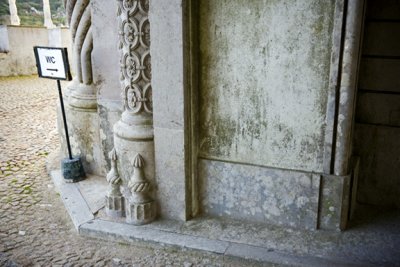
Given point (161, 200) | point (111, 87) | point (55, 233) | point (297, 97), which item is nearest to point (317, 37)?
point (297, 97)

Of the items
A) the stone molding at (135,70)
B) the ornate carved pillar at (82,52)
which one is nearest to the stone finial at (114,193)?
the stone molding at (135,70)

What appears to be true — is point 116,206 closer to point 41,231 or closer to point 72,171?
point 41,231

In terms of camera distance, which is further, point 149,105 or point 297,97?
point 149,105

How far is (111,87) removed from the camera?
14.0 feet

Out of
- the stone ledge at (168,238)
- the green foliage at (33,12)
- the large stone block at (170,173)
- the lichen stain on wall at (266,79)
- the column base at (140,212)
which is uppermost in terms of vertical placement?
the green foliage at (33,12)

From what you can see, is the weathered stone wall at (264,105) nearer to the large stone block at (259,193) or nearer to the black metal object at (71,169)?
the large stone block at (259,193)

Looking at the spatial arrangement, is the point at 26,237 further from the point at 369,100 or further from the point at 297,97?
the point at 369,100

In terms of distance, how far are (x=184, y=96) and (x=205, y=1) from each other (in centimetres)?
82

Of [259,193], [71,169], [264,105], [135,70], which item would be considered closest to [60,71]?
[71,169]

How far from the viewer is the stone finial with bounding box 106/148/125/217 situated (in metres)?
3.68

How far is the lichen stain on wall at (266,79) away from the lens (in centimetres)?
304

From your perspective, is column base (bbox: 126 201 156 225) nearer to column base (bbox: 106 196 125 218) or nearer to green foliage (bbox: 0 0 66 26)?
column base (bbox: 106 196 125 218)

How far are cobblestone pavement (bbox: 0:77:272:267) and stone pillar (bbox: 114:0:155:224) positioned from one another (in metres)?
0.42

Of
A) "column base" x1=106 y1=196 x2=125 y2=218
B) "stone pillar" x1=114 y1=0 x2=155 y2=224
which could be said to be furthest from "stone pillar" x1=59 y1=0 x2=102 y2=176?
"stone pillar" x1=114 y1=0 x2=155 y2=224
